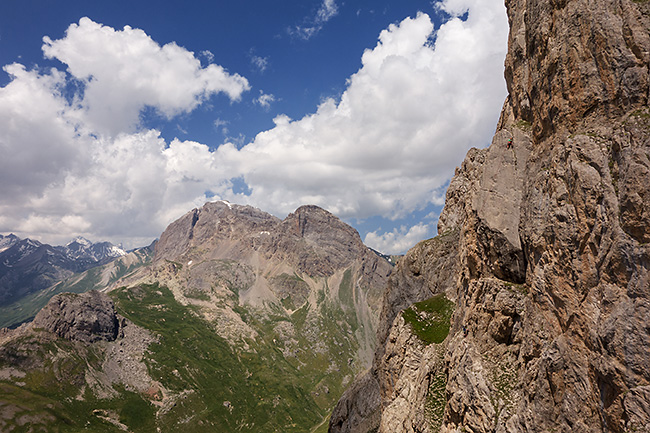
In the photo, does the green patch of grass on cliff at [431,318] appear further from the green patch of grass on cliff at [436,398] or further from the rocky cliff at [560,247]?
the rocky cliff at [560,247]

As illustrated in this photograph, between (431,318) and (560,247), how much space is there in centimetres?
3159

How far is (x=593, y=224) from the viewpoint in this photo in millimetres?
21391

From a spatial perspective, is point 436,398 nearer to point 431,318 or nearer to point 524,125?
point 431,318

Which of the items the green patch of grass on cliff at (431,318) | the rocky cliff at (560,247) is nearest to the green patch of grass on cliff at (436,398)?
the rocky cliff at (560,247)

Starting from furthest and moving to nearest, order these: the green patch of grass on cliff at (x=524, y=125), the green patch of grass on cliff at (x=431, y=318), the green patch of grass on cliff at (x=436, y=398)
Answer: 1. the green patch of grass on cliff at (x=431, y=318)
2. the green patch of grass on cliff at (x=436, y=398)
3. the green patch of grass on cliff at (x=524, y=125)

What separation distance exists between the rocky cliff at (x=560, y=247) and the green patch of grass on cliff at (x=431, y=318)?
679 centimetres

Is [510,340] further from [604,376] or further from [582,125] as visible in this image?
[582,125]

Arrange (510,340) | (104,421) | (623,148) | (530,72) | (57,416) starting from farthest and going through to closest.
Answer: (104,421), (57,416), (530,72), (510,340), (623,148)

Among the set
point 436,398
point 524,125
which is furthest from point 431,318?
point 524,125

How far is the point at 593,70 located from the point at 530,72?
1067cm

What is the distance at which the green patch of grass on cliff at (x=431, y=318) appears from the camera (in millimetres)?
48062

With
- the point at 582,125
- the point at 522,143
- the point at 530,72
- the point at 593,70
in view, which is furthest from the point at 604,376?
the point at 530,72

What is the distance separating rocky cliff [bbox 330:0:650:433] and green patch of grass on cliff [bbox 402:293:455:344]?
22.3 ft

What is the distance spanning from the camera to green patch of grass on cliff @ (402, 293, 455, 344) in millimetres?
48062
